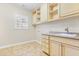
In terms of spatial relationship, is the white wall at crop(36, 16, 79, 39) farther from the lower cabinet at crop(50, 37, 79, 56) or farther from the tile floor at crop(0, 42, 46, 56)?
the tile floor at crop(0, 42, 46, 56)

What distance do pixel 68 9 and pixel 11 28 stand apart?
308 centimetres

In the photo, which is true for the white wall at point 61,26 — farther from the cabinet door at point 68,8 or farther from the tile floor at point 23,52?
the tile floor at point 23,52

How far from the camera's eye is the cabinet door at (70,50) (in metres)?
1.97

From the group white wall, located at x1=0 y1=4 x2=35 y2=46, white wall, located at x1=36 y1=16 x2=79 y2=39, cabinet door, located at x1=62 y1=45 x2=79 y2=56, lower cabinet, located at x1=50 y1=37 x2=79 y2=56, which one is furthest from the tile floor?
cabinet door, located at x1=62 y1=45 x2=79 y2=56

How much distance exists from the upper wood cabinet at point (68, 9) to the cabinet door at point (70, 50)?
0.74 metres

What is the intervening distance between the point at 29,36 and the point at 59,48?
9.90ft

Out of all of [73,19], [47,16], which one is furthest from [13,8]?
[73,19]

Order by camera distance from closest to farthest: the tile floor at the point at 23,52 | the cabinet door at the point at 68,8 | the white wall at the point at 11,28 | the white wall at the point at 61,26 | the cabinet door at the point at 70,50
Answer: the cabinet door at the point at 70,50 → the cabinet door at the point at 68,8 → the white wall at the point at 61,26 → the tile floor at the point at 23,52 → the white wall at the point at 11,28

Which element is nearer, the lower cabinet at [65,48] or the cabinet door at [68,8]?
the lower cabinet at [65,48]

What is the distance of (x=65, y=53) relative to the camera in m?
2.28

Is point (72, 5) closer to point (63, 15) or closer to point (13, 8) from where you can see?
point (63, 15)

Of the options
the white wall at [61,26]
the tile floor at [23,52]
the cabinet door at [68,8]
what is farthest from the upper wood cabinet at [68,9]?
the tile floor at [23,52]

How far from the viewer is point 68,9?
2762mm

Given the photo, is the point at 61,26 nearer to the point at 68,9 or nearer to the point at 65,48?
the point at 68,9
